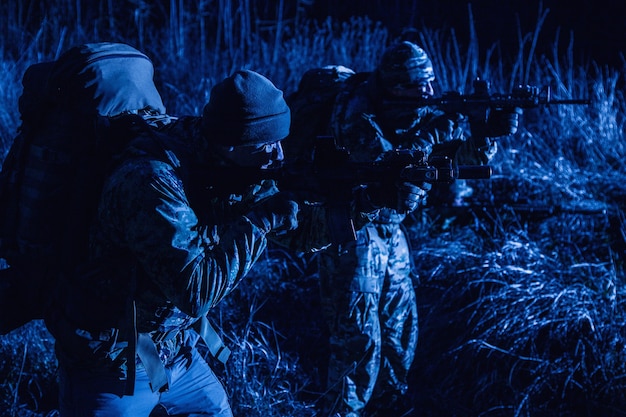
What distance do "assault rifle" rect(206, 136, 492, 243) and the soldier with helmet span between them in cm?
114

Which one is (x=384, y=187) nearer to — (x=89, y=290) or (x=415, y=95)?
(x=89, y=290)

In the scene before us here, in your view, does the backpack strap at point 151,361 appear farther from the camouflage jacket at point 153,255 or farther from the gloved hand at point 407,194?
the gloved hand at point 407,194

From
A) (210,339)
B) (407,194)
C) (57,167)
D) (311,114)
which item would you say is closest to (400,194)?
(407,194)

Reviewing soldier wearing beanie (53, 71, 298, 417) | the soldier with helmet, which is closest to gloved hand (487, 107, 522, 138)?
the soldier with helmet

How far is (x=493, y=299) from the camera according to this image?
15.1 feet

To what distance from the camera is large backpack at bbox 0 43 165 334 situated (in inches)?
98.8

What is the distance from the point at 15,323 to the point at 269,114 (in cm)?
114

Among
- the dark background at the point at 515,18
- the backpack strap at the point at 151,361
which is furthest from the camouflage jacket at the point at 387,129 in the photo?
the dark background at the point at 515,18

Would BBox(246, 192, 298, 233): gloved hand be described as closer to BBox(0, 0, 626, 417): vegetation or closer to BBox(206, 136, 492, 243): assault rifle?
BBox(206, 136, 492, 243): assault rifle

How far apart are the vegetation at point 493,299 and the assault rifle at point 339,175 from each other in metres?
1.55

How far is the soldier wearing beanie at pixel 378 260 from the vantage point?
3.86m

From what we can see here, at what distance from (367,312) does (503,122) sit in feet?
4.13

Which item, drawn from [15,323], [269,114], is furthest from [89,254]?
[269,114]

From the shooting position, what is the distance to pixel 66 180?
253cm
